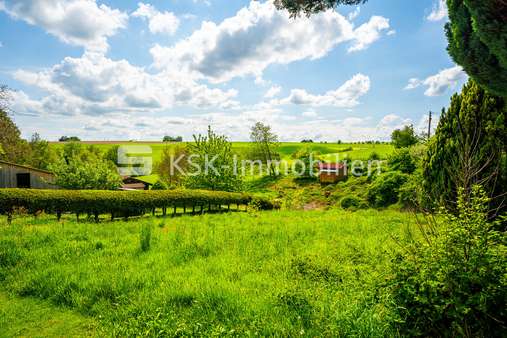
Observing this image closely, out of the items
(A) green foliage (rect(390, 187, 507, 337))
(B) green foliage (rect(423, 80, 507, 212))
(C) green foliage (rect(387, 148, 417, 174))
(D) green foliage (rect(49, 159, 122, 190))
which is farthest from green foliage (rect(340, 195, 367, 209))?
(A) green foliage (rect(390, 187, 507, 337))

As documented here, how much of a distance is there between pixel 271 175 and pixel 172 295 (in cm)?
4929

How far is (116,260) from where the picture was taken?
6809 millimetres

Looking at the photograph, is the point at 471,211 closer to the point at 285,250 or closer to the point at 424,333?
the point at 424,333

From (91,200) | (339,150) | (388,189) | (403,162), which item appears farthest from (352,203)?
(339,150)

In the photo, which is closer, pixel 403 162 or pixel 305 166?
pixel 403 162

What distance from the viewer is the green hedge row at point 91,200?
49.3 feet

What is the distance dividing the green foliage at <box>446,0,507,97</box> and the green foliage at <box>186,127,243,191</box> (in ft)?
77.0

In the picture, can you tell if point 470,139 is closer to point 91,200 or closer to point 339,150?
point 91,200

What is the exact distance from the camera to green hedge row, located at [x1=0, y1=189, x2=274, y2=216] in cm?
1502

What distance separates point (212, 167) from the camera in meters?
27.2

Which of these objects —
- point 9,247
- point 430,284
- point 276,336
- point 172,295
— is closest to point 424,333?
point 430,284

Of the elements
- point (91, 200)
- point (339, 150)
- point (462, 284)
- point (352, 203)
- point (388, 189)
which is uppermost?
point (339, 150)

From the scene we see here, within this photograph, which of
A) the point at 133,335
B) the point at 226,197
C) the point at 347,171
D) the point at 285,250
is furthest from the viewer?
the point at 347,171

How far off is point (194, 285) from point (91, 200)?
45.5 ft
